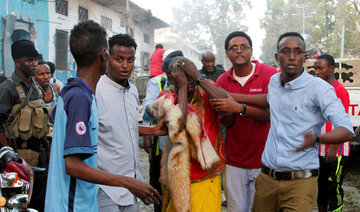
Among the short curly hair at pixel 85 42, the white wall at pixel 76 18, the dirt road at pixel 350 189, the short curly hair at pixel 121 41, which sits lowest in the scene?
the dirt road at pixel 350 189

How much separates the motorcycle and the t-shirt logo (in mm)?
413

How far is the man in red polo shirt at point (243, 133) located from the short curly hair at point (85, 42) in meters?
1.57

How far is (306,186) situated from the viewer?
2562 mm

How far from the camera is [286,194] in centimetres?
263

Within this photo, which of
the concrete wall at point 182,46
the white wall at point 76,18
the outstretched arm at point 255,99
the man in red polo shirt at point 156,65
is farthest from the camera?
the concrete wall at point 182,46

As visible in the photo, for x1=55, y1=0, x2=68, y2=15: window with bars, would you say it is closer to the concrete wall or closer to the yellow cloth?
the yellow cloth

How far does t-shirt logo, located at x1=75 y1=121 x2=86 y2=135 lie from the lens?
172 centimetres

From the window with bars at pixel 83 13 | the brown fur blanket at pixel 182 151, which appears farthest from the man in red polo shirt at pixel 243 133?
the window with bars at pixel 83 13

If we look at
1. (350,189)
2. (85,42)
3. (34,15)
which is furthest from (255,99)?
(34,15)

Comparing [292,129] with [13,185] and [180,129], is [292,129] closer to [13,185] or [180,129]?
[180,129]

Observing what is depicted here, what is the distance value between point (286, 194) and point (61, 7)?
45.6 ft

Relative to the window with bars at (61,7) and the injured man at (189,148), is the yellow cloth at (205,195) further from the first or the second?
the window with bars at (61,7)

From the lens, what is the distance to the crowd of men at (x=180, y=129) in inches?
71.2

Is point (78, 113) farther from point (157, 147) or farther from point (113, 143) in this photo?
point (157, 147)
